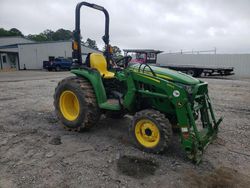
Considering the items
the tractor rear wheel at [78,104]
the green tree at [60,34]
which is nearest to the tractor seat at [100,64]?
the tractor rear wheel at [78,104]

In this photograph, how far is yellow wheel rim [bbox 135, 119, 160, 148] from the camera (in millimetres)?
3498

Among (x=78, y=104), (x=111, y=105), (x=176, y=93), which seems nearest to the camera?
(x=176, y=93)

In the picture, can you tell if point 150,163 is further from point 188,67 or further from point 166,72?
point 188,67

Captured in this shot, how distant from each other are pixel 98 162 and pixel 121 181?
587 millimetres

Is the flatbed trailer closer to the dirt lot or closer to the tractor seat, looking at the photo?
the dirt lot

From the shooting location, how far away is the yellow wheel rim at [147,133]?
11.5 feet

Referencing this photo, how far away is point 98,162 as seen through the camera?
132 inches

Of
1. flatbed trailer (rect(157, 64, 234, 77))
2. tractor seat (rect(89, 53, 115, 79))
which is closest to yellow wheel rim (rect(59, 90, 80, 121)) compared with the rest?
tractor seat (rect(89, 53, 115, 79))

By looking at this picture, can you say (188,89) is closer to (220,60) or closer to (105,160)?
(105,160)

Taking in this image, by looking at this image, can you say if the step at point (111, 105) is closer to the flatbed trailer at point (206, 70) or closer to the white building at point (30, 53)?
the flatbed trailer at point (206, 70)

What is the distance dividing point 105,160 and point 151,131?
0.80m

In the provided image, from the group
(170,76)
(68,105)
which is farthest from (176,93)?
(68,105)

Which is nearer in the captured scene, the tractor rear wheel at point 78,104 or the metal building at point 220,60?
the tractor rear wheel at point 78,104

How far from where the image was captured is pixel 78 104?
4449mm
